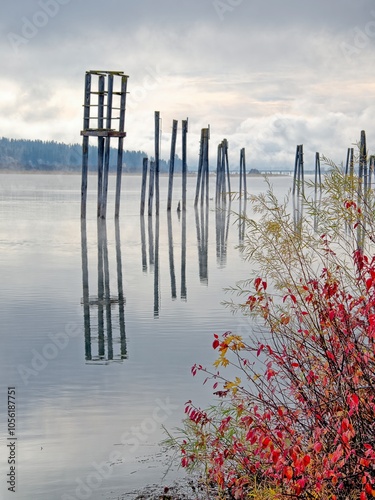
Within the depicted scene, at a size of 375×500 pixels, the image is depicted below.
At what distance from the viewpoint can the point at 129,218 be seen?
146ft

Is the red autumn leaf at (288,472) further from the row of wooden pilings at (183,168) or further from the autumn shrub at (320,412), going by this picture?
the row of wooden pilings at (183,168)

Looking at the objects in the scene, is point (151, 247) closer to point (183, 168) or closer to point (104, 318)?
point (104, 318)

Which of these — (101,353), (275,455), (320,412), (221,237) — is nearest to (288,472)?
(275,455)

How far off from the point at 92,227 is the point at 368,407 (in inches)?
1275

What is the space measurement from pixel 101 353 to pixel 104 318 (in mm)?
3053

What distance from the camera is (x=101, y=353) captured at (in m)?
11.9

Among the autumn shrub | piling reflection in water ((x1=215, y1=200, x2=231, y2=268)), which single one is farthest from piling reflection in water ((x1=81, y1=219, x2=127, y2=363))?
the autumn shrub

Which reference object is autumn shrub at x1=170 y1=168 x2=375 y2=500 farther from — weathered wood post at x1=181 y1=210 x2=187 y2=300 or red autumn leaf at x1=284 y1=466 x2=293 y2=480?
weathered wood post at x1=181 y1=210 x2=187 y2=300

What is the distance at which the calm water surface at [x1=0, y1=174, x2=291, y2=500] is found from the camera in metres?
7.26

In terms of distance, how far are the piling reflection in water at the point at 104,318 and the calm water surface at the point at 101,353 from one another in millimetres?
24

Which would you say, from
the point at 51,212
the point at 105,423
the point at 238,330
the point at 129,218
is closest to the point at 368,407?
the point at 105,423

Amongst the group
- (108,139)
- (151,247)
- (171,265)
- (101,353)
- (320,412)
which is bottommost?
(101,353)

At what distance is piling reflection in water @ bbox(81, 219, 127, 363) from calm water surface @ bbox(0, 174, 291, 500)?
0.02 meters

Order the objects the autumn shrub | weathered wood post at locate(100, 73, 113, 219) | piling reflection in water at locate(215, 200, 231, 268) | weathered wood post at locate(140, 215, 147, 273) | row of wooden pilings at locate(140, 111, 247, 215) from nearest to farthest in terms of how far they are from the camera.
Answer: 1. the autumn shrub
2. weathered wood post at locate(140, 215, 147, 273)
3. piling reflection in water at locate(215, 200, 231, 268)
4. weathered wood post at locate(100, 73, 113, 219)
5. row of wooden pilings at locate(140, 111, 247, 215)
